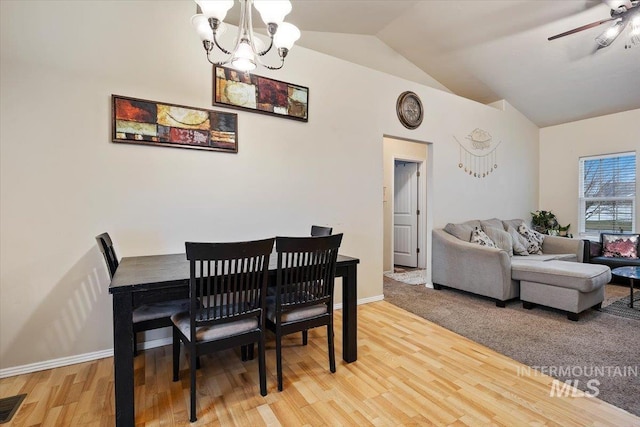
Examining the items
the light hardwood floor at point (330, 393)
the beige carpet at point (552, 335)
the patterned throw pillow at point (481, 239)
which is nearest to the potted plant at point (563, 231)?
the beige carpet at point (552, 335)

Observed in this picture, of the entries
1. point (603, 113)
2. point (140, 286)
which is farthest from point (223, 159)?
point (603, 113)

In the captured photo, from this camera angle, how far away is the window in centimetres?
486

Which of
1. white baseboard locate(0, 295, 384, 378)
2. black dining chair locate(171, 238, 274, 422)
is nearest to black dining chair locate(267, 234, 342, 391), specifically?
black dining chair locate(171, 238, 274, 422)

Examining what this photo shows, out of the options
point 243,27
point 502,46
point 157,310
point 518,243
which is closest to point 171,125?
point 243,27

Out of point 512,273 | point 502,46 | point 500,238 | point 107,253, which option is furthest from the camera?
point 500,238

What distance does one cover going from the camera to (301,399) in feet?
5.96

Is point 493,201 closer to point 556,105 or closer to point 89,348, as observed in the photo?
point 556,105

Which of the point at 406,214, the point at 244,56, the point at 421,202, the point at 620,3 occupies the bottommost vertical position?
the point at 406,214

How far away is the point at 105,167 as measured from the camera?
2.31 m

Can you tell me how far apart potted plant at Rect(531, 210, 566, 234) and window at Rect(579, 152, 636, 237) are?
404mm

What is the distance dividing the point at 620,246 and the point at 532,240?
1.20 metres

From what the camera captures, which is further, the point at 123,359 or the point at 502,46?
the point at 502,46

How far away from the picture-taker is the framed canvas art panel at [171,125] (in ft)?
7.70

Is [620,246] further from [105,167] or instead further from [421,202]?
[105,167]
